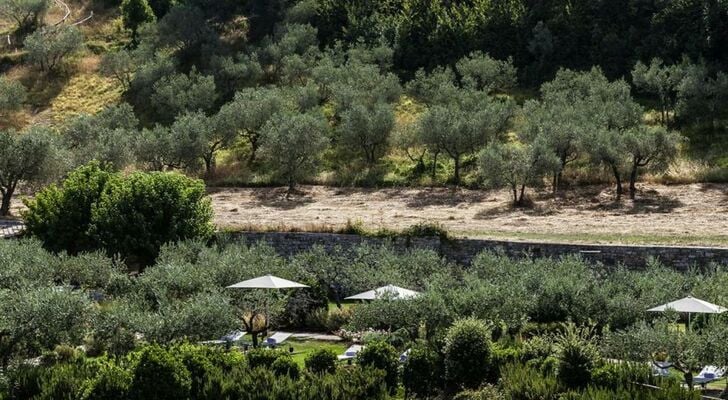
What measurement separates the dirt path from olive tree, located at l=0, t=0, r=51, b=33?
48.6m

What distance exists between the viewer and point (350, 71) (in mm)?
83750

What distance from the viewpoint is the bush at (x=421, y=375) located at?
102ft

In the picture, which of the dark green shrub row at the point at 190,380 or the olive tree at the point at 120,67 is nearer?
the dark green shrub row at the point at 190,380

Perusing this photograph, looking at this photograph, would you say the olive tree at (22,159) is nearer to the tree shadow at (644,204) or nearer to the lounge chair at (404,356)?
the tree shadow at (644,204)

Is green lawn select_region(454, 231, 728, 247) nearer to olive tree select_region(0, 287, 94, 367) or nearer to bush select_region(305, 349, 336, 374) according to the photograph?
bush select_region(305, 349, 336, 374)

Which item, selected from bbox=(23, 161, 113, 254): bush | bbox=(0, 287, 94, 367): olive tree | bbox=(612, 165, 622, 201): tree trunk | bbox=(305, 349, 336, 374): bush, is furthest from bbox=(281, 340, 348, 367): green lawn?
bbox=(612, 165, 622, 201): tree trunk

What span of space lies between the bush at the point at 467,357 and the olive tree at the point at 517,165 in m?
32.4

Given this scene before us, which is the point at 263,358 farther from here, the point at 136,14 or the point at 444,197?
the point at 136,14

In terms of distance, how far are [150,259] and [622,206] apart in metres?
29.0

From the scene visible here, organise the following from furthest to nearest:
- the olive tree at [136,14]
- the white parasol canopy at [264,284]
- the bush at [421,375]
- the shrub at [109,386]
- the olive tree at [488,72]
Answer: the olive tree at [136,14]
the olive tree at [488,72]
the white parasol canopy at [264,284]
the bush at [421,375]
the shrub at [109,386]

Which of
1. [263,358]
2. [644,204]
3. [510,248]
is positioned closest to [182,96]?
[644,204]

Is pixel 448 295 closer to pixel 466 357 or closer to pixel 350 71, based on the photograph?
pixel 466 357

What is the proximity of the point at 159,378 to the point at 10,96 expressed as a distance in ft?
215

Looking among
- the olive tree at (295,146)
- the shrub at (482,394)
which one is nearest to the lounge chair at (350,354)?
the shrub at (482,394)
